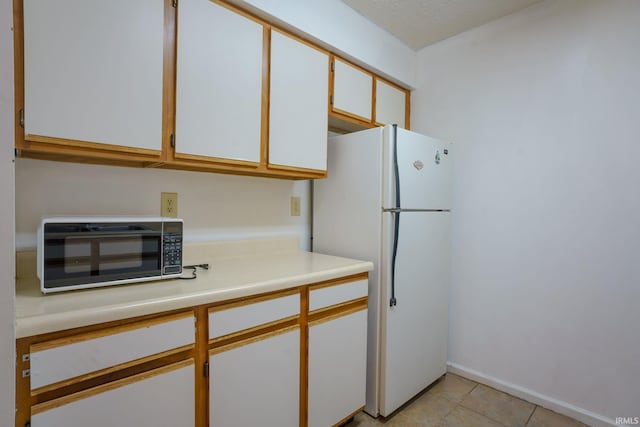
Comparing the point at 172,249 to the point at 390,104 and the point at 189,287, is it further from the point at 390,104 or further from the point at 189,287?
the point at 390,104

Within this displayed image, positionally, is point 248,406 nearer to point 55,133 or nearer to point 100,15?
point 55,133

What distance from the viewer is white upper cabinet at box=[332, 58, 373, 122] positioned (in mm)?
2006

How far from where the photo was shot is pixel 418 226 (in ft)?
6.44

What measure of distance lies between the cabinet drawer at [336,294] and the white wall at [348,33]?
4.67 feet

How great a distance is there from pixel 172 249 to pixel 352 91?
60.0 inches

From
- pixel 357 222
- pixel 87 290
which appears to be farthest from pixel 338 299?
pixel 87 290

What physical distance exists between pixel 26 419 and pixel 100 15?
132 cm

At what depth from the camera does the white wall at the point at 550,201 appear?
5.66 feet

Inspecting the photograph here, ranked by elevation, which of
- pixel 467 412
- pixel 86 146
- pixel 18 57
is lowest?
pixel 467 412

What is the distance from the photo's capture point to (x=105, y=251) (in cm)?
114

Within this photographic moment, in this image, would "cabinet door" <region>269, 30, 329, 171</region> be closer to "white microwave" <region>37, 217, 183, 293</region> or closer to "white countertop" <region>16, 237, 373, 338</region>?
"white countertop" <region>16, 237, 373, 338</region>

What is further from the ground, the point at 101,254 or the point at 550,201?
the point at 550,201

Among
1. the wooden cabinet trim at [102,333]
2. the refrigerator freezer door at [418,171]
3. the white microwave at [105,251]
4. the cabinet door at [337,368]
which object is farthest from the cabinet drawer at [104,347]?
the refrigerator freezer door at [418,171]

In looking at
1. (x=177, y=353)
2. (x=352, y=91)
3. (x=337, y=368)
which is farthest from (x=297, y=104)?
(x=337, y=368)
